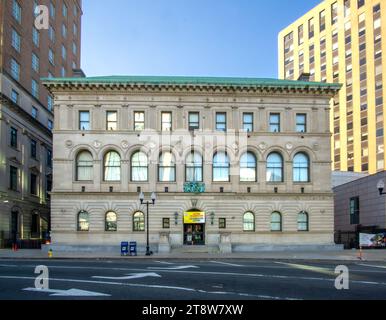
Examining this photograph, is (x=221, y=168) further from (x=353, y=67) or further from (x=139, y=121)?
(x=353, y=67)

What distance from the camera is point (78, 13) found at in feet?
258

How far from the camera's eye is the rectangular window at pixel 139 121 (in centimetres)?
4206

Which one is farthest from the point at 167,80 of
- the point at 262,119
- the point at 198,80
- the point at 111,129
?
the point at 262,119

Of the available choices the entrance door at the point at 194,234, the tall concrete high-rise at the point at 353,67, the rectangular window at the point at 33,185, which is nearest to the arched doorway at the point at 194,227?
the entrance door at the point at 194,234

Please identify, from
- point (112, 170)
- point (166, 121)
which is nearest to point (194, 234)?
point (112, 170)

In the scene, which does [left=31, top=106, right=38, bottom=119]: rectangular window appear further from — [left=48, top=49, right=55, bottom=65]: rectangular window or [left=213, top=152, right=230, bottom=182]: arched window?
[left=213, top=152, right=230, bottom=182]: arched window

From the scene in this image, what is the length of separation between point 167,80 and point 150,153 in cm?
690

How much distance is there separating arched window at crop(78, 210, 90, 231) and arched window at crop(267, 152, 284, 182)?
16797 mm

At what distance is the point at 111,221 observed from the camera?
1620 inches

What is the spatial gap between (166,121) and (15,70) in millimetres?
19838

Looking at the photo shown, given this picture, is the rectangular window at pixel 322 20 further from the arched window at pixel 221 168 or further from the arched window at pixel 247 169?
the arched window at pixel 221 168
